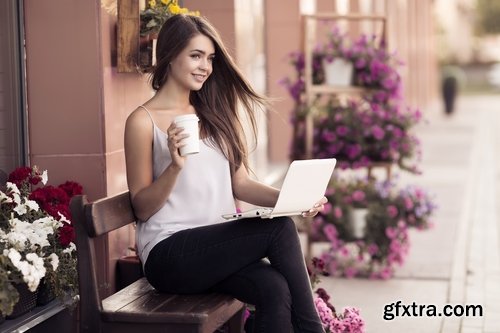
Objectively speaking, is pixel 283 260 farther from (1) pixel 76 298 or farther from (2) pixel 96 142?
(2) pixel 96 142

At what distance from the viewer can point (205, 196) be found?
3.69 meters

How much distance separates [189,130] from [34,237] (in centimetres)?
72

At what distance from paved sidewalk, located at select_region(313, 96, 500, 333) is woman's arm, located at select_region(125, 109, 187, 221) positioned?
1874 millimetres

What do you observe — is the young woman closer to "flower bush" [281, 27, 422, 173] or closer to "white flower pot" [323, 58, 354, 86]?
"flower bush" [281, 27, 422, 173]

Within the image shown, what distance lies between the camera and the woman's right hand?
327 cm

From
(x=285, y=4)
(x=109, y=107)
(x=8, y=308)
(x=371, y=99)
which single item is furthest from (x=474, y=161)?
(x=8, y=308)

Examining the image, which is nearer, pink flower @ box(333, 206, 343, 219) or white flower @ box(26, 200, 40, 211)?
white flower @ box(26, 200, 40, 211)

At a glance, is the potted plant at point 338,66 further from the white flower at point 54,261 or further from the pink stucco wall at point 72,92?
the white flower at point 54,261

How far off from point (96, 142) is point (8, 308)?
3.95ft

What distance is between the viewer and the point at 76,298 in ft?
12.1

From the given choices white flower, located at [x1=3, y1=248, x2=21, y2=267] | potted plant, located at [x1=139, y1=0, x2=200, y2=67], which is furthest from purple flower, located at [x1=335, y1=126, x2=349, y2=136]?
white flower, located at [x1=3, y1=248, x2=21, y2=267]

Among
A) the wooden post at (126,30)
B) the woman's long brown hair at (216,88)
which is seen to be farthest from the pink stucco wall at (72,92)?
the woman's long brown hair at (216,88)

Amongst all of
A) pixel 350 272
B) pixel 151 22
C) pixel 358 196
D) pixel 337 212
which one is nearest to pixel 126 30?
pixel 151 22

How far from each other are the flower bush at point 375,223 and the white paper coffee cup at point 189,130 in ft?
10.2
